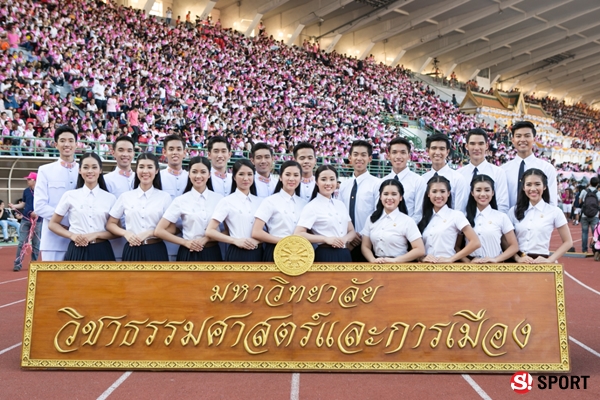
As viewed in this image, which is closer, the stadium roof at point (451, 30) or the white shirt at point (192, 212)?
the white shirt at point (192, 212)

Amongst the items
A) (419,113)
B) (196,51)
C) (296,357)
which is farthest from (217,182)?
(419,113)

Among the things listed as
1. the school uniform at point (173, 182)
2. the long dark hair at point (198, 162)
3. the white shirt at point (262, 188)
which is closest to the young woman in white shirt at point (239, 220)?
the long dark hair at point (198, 162)

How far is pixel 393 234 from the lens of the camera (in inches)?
177

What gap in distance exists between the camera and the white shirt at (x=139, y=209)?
181 inches

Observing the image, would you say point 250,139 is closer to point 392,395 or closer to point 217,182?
point 217,182

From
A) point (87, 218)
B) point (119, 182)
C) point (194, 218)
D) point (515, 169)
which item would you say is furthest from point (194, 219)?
point (515, 169)

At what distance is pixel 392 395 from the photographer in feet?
12.3

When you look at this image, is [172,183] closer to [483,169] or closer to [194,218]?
[194,218]

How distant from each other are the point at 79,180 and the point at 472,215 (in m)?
3.29

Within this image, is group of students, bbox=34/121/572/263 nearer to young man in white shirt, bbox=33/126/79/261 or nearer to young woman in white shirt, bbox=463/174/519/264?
young woman in white shirt, bbox=463/174/519/264

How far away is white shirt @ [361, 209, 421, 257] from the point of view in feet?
14.7

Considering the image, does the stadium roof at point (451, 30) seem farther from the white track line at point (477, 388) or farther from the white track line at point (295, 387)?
the white track line at point (477, 388)

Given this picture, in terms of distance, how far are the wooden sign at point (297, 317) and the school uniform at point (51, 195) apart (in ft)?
2.40

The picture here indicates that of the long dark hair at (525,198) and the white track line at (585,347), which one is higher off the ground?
the long dark hair at (525,198)
